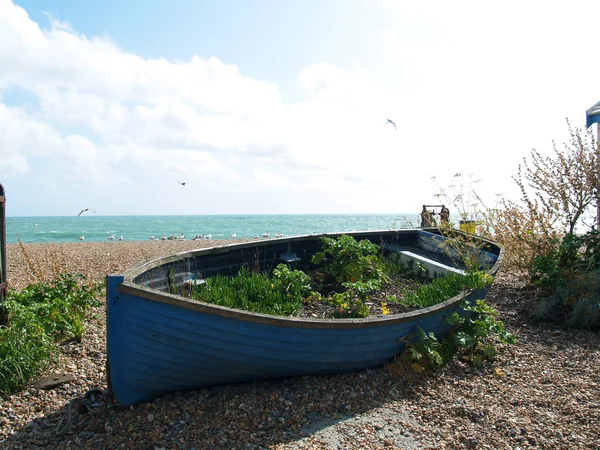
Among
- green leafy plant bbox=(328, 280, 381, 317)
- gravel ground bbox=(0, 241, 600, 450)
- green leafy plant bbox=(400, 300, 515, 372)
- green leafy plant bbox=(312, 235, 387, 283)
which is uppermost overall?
green leafy plant bbox=(312, 235, 387, 283)

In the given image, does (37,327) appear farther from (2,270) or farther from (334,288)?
(334,288)

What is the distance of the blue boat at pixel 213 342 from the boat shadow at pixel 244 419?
142 mm

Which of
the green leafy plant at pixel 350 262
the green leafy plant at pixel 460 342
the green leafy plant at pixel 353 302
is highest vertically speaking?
the green leafy plant at pixel 350 262

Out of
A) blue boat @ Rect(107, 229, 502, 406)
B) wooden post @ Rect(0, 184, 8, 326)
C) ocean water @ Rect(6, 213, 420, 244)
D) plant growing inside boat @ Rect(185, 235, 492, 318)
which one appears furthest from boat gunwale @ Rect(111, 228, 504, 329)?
ocean water @ Rect(6, 213, 420, 244)

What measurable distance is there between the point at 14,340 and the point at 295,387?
2.84 meters

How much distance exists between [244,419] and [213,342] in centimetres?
66

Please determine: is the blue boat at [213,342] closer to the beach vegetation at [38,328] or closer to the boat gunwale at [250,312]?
the boat gunwale at [250,312]

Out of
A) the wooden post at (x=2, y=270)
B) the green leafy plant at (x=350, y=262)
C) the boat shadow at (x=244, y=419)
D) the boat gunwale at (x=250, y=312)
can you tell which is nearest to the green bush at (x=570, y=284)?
the boat gunwale at (x=250, y=312)

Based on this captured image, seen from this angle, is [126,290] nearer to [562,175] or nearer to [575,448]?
[575,448]

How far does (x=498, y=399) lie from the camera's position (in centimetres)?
420

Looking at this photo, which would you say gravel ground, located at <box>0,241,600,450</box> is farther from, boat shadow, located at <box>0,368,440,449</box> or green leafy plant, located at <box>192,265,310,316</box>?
green leafy plant, located at <box>192,265,310,316</box>

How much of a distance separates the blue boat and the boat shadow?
0.14 m

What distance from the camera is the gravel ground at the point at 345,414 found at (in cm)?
349

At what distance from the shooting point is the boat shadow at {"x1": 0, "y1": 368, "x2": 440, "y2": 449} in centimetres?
346
